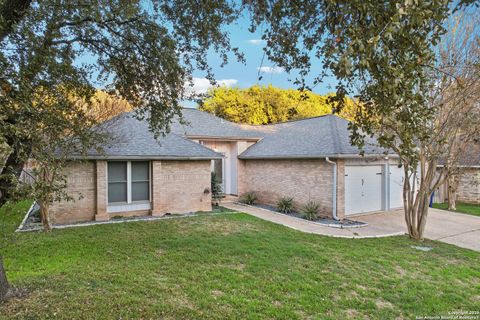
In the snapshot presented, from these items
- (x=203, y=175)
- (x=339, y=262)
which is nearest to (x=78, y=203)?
(x=203, y=175)

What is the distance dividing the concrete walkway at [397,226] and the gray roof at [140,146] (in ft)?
12.5

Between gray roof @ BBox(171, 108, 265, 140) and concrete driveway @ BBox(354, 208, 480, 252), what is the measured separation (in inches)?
333

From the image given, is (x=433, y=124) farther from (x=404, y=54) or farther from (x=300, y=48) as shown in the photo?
(x=404, y=54)

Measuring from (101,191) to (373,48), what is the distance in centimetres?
1126

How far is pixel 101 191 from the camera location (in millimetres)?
11633

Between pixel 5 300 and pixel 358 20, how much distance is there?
569 cm

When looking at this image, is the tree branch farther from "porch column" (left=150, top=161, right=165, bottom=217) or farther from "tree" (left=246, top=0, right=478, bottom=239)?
"porch column" (left=150, top=161, right=165, bottom=217)

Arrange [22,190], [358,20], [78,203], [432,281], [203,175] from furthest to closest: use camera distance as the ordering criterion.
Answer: [203,175] < [78,203] < [432,281] < [22,190] < [358,20]

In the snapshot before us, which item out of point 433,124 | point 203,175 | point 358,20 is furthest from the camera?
point 203,175

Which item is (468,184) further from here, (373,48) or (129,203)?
(373,48)

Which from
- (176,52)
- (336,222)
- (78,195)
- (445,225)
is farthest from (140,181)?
(445,225)

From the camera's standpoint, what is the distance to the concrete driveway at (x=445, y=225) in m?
10.0

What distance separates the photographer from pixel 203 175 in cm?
1379

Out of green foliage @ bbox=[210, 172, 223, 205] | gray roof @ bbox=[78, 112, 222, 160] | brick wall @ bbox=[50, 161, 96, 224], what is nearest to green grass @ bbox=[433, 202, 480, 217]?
green foliage @ bbox=[210, 172, 223, 205]
